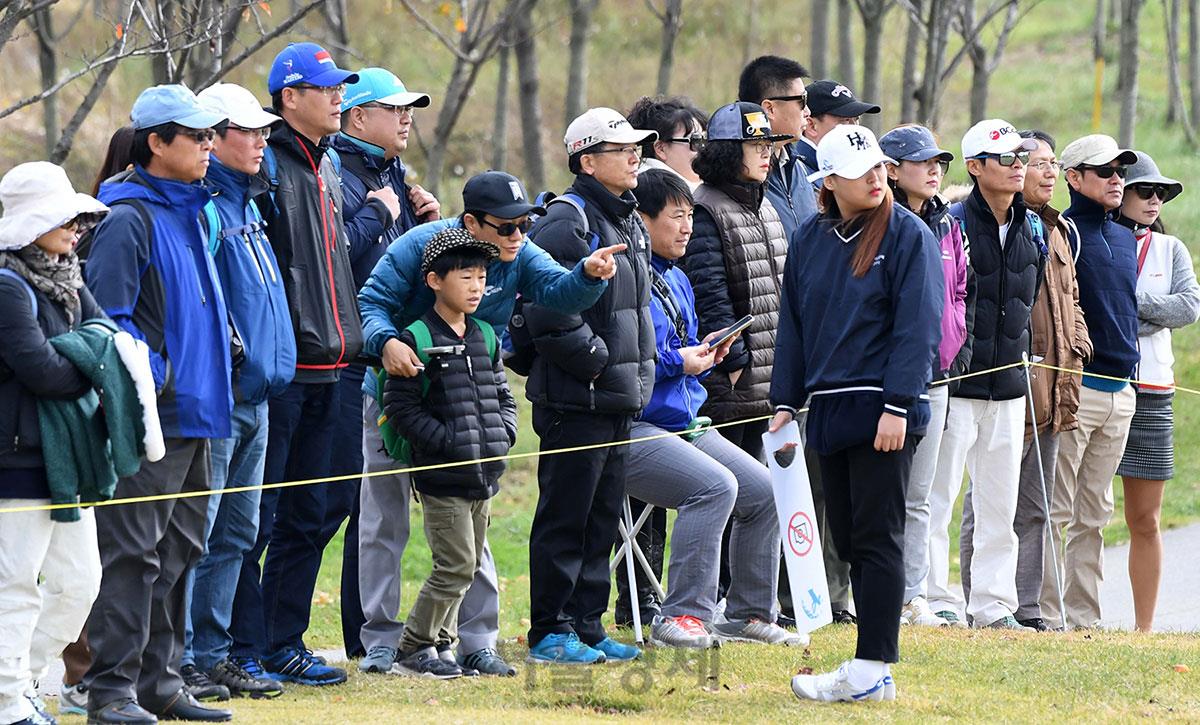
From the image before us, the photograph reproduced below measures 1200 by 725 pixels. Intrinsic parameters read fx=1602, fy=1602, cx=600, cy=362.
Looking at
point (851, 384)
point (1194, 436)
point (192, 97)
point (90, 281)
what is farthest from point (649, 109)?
point (1194, 436)

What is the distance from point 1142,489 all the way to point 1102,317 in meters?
1.14

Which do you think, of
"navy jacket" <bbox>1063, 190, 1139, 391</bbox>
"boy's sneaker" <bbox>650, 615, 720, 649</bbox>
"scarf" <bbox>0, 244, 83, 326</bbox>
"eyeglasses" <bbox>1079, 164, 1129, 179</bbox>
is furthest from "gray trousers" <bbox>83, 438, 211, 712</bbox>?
"eyeglasses" <bbox>1079, 164, 1129, 179</bbox>

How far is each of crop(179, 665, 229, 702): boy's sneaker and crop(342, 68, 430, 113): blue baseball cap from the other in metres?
2.72

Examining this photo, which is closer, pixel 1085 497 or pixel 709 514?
pixel 709 514

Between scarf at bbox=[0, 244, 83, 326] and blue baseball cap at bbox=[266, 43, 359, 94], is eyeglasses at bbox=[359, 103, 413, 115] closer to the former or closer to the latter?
blue baseball cap at bbox=[266, 43, 359, 94]

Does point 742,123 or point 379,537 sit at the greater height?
point 742,123

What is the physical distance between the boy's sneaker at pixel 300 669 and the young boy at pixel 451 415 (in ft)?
1.03

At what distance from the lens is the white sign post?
6.81 metres

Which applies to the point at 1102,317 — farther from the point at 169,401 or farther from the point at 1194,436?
the point at 1194,436

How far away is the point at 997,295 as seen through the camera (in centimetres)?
855

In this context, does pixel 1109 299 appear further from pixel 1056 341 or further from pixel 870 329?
pixel 870 329

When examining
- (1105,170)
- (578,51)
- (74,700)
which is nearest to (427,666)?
(74,700)

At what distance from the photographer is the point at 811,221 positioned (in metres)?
6.71

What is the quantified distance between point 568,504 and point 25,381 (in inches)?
106
